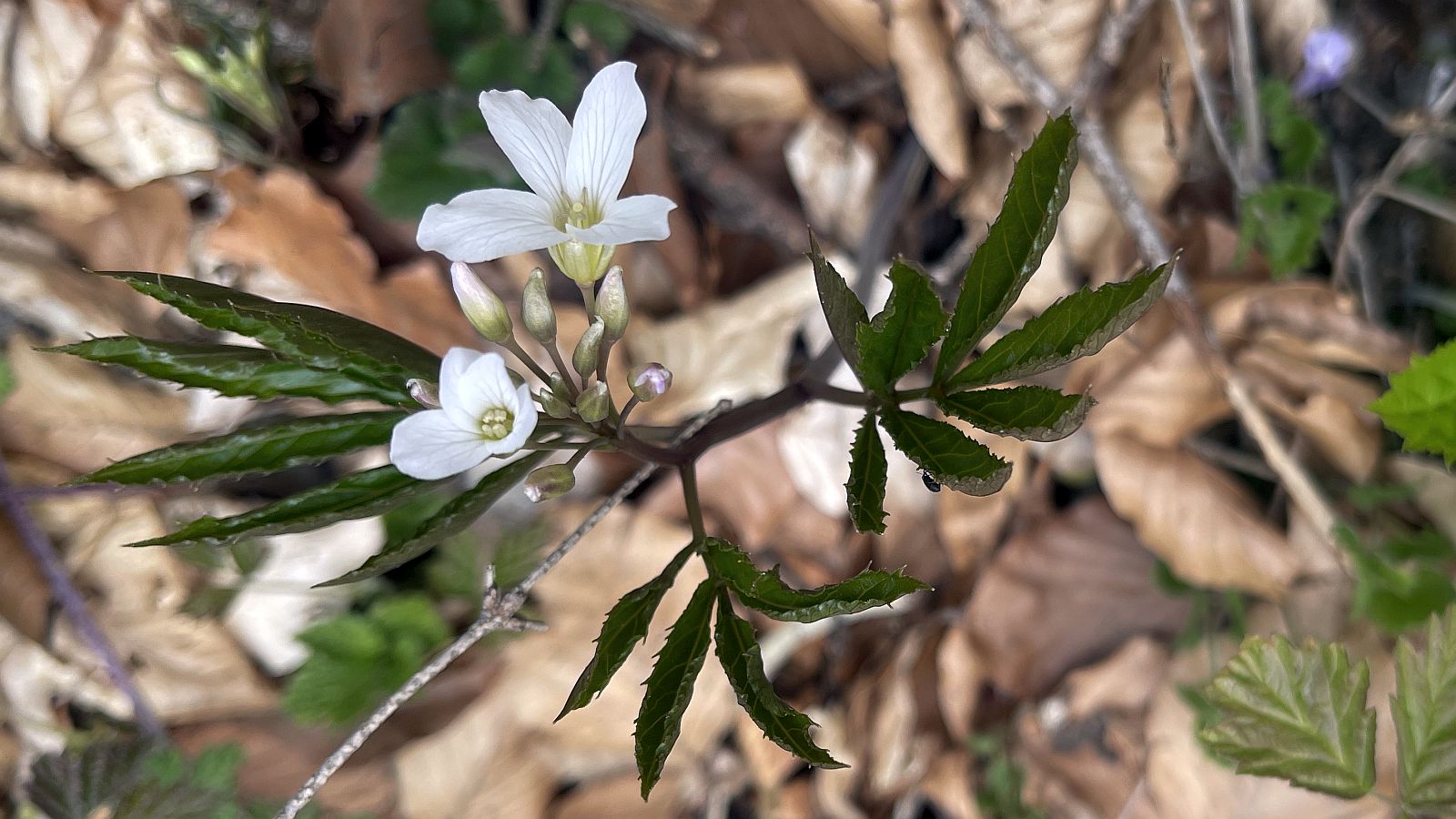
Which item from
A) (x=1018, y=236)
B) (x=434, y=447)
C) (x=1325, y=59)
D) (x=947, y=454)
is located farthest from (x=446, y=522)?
(x=1325, y=59)

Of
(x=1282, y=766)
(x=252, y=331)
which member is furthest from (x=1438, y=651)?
(x=252, y=331)

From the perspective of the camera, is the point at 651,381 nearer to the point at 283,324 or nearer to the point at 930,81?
the point at 283,324

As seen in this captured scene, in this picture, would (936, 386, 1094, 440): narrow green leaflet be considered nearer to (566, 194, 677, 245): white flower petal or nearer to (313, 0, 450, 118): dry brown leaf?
(566, 194, 677, 245): white flower petal

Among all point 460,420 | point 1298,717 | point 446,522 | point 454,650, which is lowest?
point 1298,717

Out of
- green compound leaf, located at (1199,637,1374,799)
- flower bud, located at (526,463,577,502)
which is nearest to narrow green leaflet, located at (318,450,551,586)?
flower bud, located at (526,463,577,502)

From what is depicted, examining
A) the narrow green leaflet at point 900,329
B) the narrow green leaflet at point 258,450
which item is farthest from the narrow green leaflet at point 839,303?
the narrow green leaflet at point 258,450

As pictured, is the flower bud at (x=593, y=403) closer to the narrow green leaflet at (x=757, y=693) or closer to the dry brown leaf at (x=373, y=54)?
the narrow green leaflet at (x=757, y=693)
